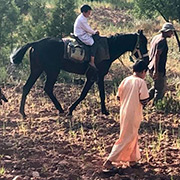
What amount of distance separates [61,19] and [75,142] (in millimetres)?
7061

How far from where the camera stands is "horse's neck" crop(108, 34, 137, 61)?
980cm

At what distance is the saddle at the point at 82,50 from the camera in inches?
376

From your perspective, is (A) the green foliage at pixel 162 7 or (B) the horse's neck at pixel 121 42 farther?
(A) the green foliage at pixel 162 7

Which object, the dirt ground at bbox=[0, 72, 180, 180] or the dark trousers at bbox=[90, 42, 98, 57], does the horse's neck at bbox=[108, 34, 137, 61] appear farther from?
the dirt ground at bbox=[0, 72, 180, 180]

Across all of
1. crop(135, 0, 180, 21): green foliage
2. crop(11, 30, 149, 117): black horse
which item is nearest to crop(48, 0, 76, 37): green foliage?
crop(135, 0, 180, 21): green foliage

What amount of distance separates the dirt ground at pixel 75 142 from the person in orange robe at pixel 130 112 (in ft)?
0.78

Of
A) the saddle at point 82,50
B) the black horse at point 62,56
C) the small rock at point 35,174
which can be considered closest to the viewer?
the small rock at point 35,174

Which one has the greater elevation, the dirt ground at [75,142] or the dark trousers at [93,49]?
the dark trousers at [93,49]

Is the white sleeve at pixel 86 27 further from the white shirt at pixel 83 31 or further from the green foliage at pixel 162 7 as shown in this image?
the green foliage at pixel 162 7

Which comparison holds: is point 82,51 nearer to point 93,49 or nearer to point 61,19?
point 93,49

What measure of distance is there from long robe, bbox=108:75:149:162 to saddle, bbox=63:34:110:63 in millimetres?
3285

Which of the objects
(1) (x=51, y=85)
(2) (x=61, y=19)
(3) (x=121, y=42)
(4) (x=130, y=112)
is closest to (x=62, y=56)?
(1) (x=51, y=85)

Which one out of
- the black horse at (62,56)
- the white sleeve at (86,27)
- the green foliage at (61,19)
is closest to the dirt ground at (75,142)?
the black horse at (62,56)

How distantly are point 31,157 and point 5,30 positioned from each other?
9.58 metres
